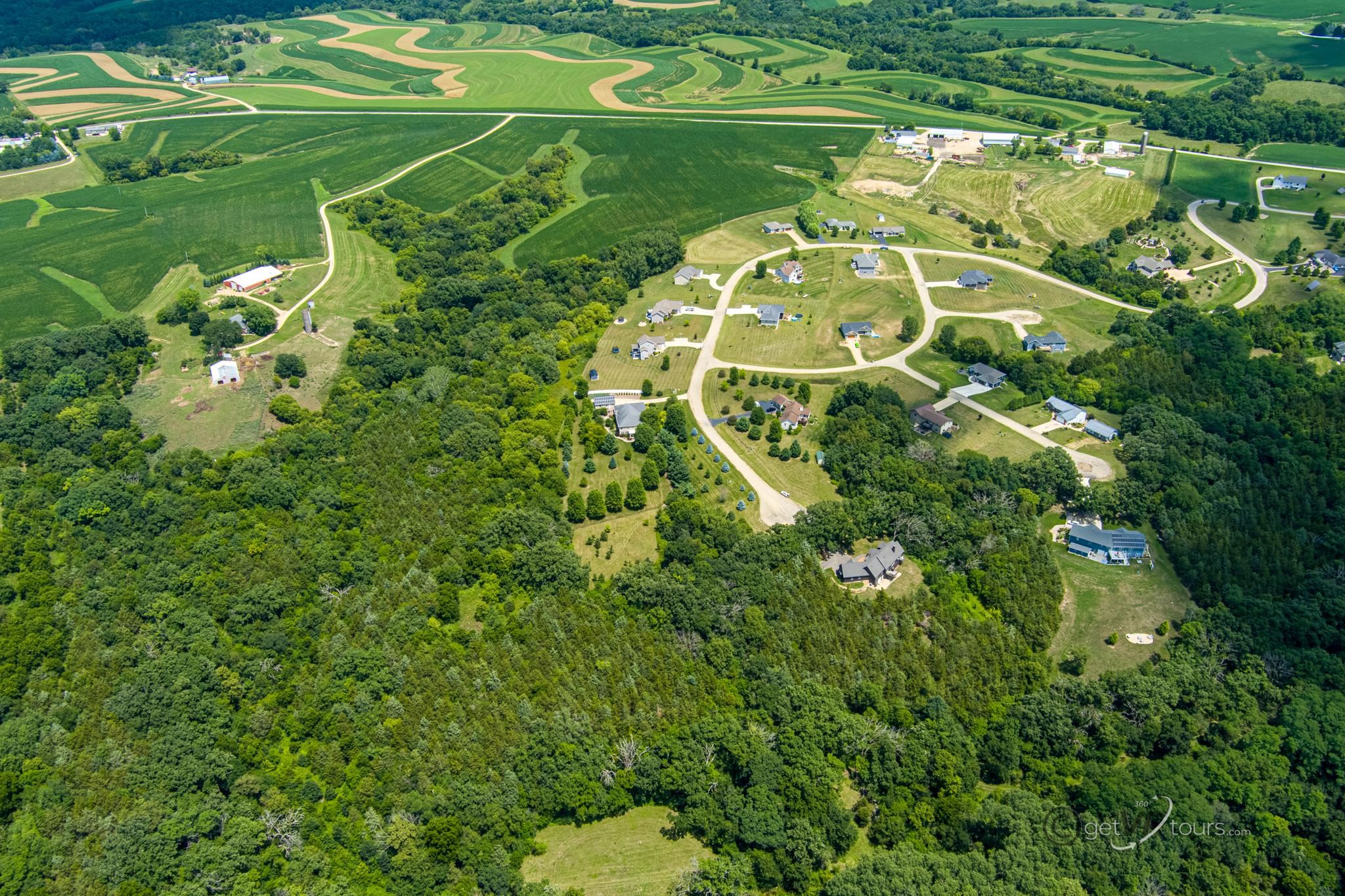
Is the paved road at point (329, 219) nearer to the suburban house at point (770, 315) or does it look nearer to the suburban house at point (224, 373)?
the suburban house at point (224, 373)

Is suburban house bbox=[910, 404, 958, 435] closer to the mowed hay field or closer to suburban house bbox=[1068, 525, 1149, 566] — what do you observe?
suburban house bbox=[1068, 525, 1149, 566]

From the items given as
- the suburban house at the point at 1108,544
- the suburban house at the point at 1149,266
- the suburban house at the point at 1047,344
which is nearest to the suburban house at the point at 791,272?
the suburban house at the point at 1047,344

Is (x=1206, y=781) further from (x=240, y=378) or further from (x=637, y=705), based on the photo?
(x=240, y=378)

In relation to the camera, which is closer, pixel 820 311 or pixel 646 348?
pixel 646 348

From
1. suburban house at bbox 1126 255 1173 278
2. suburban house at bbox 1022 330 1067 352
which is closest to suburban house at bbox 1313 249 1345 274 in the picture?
suburban house at bbox 1126 255 1173 278

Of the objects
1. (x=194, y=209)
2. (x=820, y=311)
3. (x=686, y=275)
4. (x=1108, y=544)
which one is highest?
(x=194, y=209)

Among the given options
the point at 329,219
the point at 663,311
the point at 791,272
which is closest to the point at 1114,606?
the point at 663,311

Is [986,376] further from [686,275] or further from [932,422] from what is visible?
[686,275]
